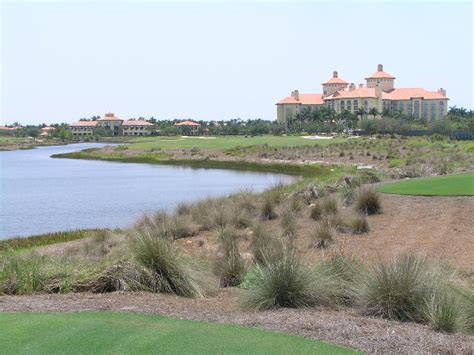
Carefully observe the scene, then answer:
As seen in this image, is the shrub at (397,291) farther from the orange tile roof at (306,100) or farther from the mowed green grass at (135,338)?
the orange tile roof at (306,100)

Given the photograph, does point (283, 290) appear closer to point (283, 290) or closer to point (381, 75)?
point (283, 290)

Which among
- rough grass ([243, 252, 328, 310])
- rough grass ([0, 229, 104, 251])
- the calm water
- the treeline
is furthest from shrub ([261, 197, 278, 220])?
the treeline

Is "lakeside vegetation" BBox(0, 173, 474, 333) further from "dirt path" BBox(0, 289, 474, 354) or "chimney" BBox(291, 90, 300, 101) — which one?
"chimney" BBox(291, 90, 300, 101)

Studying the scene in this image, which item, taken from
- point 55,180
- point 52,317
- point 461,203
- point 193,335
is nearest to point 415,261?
point 193,335

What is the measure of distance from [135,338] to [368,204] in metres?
12.8

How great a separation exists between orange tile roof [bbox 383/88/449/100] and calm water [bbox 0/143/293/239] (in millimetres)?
118487

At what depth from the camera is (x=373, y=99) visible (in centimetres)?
15788

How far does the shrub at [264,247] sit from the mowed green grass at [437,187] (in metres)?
7.07

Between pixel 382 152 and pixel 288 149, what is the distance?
16187 mm

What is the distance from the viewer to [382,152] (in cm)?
5850

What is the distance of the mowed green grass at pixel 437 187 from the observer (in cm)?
1966

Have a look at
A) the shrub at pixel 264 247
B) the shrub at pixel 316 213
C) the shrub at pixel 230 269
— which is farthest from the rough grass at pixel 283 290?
the shrub at pixel 316 213

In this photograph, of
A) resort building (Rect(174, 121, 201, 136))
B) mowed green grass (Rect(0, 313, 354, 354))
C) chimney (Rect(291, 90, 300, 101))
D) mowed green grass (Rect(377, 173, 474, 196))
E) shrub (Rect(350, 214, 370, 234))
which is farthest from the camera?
chimney (Rect(291, 90, 300, 101))

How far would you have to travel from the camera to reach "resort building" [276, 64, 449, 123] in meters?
159
